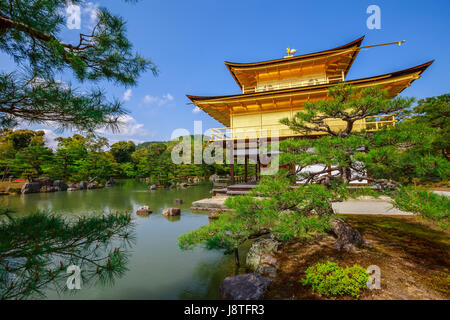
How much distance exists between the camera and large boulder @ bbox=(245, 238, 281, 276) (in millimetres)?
3039

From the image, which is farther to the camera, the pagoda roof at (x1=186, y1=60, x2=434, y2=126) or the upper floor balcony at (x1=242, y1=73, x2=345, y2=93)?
the upper floor balcony at (x1=242, y1=73, x2=345, y2=93)

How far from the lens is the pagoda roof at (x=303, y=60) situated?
32.7 ft

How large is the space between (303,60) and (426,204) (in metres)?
10.7

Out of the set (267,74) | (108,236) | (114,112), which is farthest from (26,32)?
(267,74)

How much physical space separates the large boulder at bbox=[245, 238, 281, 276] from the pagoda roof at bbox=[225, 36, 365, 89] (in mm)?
10486

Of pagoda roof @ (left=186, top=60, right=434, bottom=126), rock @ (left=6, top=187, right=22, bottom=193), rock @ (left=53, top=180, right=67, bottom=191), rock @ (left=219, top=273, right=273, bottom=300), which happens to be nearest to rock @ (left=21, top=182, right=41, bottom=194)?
rock @ (left=6, top=187, right=22, bottom=193)

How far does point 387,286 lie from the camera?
231 centimetres

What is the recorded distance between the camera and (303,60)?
10461 millimetres

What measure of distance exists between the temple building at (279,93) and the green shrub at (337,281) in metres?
7.66

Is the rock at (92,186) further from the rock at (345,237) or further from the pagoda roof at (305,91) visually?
the rock at (345,237)
